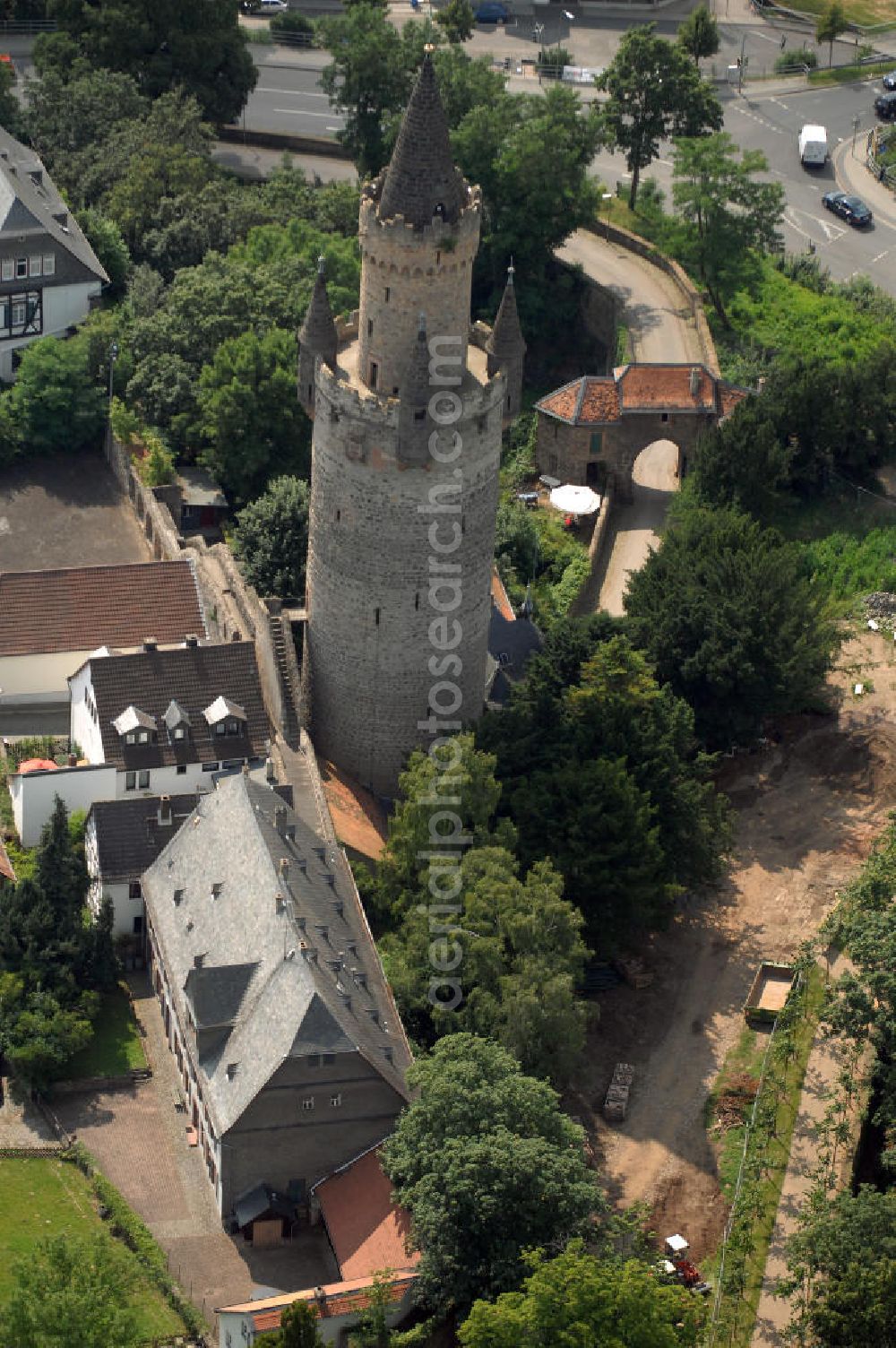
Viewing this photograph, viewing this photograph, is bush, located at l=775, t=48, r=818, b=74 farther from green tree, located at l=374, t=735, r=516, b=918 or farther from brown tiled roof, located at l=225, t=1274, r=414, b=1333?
brown tiled roof, located at l=225, t=1274, r=414, b=1333

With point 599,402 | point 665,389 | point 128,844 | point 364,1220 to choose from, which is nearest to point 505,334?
point 128,844

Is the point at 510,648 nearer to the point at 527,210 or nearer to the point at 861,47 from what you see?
the point at 527,210

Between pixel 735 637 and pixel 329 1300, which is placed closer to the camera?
pixel 329 1300

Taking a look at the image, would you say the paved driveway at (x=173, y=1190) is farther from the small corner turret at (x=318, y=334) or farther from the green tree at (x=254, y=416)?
the green tree at (x=254, y=416)

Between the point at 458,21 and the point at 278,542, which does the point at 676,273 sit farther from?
the point at 278,542

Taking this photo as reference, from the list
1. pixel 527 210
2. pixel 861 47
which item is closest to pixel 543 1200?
pixel 527 210

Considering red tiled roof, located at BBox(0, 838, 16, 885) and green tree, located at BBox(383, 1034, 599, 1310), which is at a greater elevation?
green tree, located at BBox(383, 1034, 599, 1310)

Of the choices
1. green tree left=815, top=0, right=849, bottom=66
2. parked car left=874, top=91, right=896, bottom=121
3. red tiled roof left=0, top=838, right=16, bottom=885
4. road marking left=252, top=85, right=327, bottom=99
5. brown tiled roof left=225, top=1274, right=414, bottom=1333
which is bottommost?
brown tiled roof left=225, top=1274, right=414, bottom=1333

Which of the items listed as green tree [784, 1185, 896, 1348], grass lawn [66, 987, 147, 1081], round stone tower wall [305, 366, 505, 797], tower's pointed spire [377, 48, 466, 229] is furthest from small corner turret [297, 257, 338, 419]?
green tree [784, 1185, 896, 1348]
